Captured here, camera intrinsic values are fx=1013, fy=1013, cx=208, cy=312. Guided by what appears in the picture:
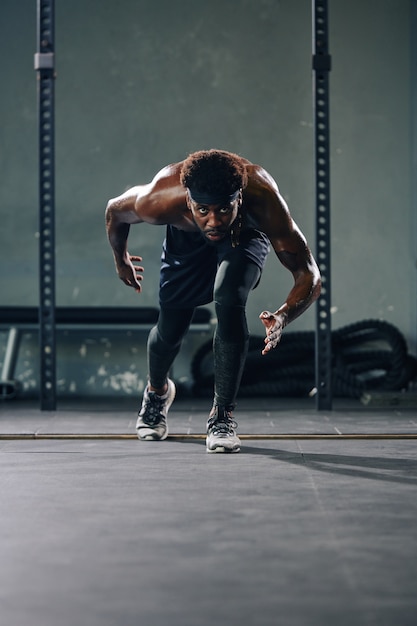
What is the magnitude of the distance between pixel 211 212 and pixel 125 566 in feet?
5.46

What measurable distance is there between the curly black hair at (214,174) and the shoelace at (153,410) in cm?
101

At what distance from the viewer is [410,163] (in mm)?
6391

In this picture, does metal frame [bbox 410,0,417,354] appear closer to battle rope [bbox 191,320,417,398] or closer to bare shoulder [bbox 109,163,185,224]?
battle rope [bbox 191,320,417,398]

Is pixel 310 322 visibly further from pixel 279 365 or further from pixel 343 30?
pixel 343 30

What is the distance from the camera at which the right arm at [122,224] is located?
3.99 meters

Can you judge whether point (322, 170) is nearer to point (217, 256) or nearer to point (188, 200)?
point (217, 256)

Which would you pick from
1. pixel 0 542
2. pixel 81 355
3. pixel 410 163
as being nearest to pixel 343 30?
pixel 410 163

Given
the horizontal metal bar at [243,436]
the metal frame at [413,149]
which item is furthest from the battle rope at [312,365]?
the horizontal metal bar at [243,436]

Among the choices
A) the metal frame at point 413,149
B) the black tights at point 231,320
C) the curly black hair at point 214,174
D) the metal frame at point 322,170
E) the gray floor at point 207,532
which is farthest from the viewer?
the metal frame at point 413,149

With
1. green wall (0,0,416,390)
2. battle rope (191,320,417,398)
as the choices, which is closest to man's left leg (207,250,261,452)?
battle rope (191,320,417,398)

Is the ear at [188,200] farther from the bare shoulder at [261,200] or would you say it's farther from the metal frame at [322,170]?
the metal frame at [322,170]

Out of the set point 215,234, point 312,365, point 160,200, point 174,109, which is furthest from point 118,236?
point 174,109

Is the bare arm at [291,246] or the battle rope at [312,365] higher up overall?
the bare arm at [291,246]

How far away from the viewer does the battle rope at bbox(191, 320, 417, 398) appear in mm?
5910
